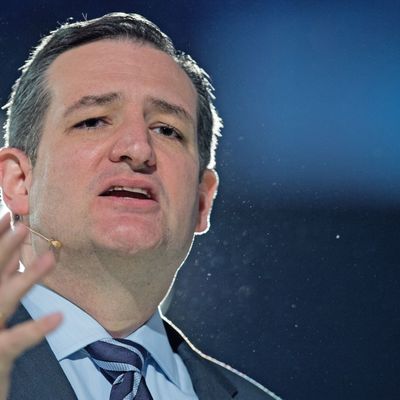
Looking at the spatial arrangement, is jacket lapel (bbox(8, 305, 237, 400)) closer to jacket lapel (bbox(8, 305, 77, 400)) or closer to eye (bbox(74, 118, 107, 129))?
jacket lapel (bbox(8, 305, 77, 400))

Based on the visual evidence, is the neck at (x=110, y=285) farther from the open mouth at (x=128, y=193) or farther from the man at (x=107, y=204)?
the open mouth at (x=128, y=193)

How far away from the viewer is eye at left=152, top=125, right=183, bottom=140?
59.8 inches

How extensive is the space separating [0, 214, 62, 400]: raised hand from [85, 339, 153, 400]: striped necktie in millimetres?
448

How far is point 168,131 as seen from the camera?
5.06 ft

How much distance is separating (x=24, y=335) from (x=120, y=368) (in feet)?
1.76

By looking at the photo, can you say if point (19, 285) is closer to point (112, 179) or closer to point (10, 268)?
point (10, 268)

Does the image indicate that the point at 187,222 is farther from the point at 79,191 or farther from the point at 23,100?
the point at 23,100

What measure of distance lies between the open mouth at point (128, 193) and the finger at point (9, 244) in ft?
1.57

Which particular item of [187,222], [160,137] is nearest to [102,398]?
[187,222]

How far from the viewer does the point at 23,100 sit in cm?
160

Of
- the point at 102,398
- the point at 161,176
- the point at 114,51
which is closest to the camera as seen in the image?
the point at 102,398

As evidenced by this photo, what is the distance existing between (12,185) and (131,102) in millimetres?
296

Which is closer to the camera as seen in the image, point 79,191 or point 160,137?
point 79,191

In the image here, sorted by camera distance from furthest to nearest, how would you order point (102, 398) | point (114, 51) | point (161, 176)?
point (114, 51) → point (161, 176) → point (102, 398)
